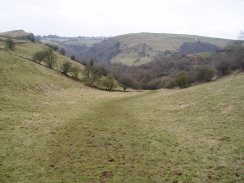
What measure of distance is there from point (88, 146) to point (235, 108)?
57.3 feet

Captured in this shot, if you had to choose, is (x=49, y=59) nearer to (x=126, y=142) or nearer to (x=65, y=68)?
(x=65, y=68)

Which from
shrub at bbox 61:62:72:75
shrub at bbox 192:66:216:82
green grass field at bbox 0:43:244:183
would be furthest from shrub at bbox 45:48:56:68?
green grass field at bbox 0:43:244:183

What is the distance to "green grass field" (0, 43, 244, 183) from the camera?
18141 millimetres

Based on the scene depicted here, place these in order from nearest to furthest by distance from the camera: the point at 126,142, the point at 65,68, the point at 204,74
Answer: the point at 126,142 → the point at 65,68 → the point at 204,74

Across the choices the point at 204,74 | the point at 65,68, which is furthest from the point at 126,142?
the point at 204,74

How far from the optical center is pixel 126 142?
24922 millimetres

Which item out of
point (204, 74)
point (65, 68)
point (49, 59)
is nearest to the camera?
point (65, 68)

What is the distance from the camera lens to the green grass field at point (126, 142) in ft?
59.5

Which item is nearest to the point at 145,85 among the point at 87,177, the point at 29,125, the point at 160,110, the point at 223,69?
the point at 223,69

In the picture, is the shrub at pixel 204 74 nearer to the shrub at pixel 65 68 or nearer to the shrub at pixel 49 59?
the shrub at pixel 65 68

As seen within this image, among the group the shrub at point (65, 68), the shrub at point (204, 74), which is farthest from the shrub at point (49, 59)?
the shrub at point (204, 74)

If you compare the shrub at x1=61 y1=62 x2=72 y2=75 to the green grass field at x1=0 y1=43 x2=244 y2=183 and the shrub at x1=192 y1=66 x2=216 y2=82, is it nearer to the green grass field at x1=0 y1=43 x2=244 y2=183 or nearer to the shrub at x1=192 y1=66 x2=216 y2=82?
the shrub at x1=192 y1=66 x2=216 y2=82

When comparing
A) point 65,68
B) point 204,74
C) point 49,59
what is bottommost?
point 204,74

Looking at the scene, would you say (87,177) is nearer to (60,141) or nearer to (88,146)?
(88,146)
